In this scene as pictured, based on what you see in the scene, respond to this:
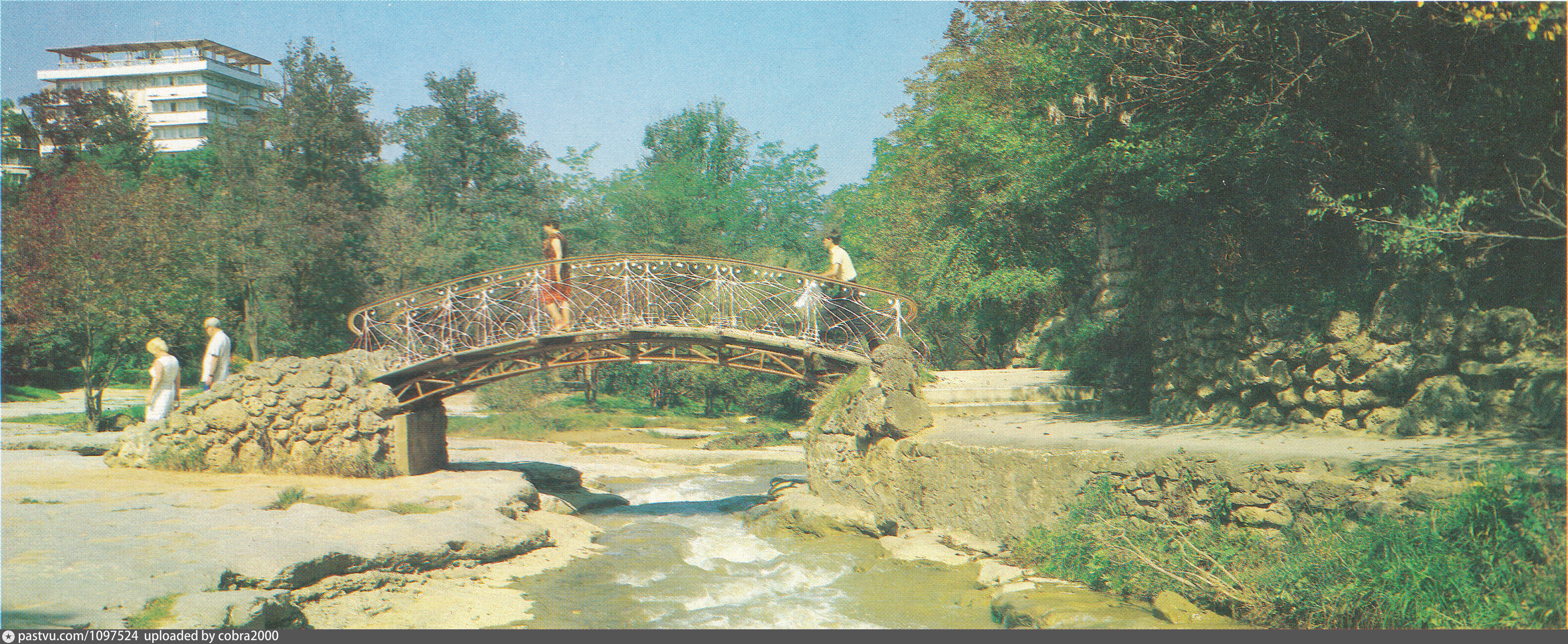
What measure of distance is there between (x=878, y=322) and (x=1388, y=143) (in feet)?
21.4

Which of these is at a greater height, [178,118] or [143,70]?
[178,118]

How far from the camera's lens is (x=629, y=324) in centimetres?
1317

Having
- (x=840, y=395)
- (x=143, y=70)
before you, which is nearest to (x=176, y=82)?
(x=143, y=70)

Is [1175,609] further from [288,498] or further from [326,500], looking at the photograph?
[288,498]

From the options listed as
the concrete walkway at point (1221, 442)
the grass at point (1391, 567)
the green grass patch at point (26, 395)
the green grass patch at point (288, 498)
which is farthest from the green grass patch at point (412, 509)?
the green grass patch at point (26, 395)

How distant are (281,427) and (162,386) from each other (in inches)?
58.5

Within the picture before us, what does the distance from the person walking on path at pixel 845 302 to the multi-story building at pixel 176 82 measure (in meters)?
8.11

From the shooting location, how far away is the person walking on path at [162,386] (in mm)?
12078

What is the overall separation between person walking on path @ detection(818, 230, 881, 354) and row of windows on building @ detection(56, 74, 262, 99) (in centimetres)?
1016

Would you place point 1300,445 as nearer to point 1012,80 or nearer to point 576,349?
point 1012,80

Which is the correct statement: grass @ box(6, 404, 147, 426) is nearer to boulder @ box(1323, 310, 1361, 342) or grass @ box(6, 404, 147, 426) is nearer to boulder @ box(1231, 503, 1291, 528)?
boulder @ box(1231, 503, 1291, 528)

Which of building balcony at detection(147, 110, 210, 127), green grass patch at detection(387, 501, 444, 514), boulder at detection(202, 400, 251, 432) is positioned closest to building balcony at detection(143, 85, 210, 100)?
building balcony at detection(147, 110, 210, 127)

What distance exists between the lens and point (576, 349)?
13.9m
